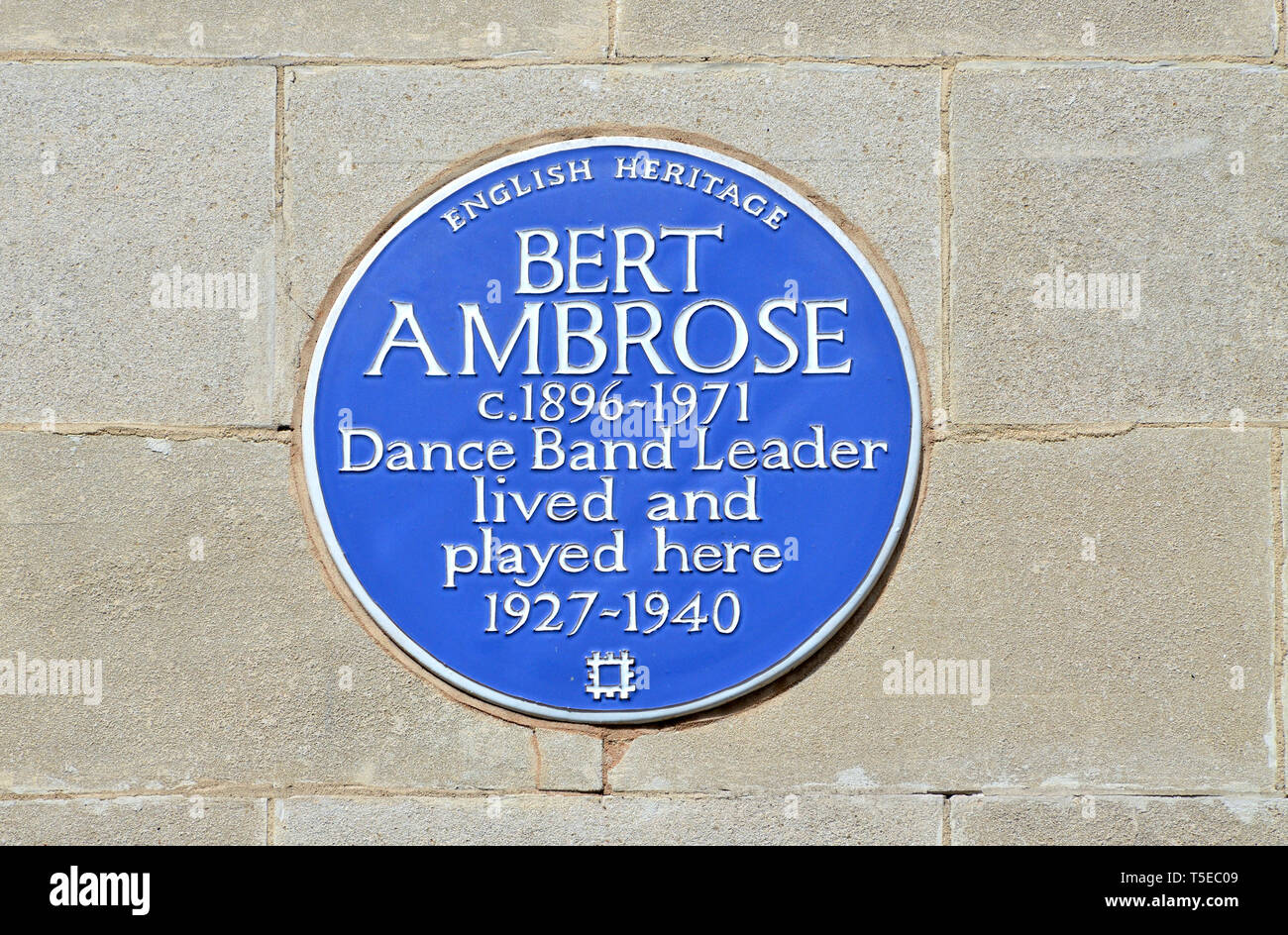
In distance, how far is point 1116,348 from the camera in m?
3.99

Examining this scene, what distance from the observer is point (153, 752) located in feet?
12.9

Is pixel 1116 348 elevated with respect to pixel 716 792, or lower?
elevated

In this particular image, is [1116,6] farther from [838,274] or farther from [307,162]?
[307,162]

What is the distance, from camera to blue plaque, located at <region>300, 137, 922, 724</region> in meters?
3.91

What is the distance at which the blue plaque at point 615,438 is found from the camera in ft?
12.8

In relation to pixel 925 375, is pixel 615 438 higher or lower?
lower

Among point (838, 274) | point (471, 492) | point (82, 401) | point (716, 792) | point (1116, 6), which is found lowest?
point (716, 792)

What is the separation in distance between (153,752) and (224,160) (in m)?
1.85

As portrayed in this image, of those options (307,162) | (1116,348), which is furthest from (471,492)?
(1116,348)

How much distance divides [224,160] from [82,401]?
88 cm

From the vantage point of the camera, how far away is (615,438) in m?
3.95

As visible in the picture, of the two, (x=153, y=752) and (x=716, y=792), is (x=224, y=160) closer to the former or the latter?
(x=153, y=752)
